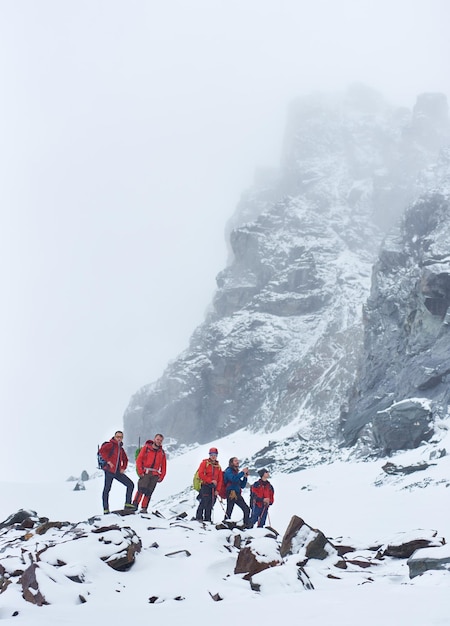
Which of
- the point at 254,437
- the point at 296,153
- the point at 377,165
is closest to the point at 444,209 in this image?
the point at 254,437

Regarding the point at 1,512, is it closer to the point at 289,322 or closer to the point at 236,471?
the point at 236,471

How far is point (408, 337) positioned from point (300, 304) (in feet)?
143

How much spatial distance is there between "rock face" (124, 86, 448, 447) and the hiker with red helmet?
32.6m

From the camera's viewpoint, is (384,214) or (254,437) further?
(384,214)

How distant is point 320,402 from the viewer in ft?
212

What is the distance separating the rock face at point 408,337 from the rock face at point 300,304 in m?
0.97

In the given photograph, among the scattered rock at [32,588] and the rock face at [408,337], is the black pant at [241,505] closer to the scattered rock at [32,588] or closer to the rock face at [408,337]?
the scattered rock at [32,588]

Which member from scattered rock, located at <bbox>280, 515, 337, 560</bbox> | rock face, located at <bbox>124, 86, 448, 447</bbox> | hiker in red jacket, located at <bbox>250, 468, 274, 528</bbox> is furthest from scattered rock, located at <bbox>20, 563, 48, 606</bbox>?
rock face, located at <bbox>124, 86, 448, 447</bbox>

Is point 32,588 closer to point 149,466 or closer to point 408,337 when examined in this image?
point 149,466

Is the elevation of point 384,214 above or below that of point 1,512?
above

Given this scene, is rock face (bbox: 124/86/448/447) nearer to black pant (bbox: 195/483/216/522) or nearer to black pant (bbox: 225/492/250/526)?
black pant (bbox: 225/492/250/526)

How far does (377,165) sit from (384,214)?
21.2m

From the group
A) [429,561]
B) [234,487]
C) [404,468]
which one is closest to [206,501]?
[234,487]

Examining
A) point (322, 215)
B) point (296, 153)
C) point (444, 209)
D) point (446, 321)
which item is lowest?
point (446, 321)
